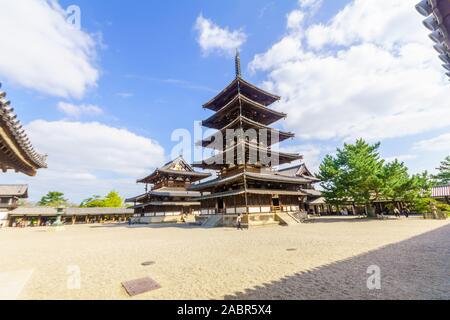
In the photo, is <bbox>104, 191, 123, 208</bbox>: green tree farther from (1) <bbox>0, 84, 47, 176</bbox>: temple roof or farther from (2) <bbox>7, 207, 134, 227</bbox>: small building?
(1) <bbox>0, 84, 47, 176</bbox>: temple roof

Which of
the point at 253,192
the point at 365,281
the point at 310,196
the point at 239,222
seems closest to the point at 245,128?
the point at 253,192

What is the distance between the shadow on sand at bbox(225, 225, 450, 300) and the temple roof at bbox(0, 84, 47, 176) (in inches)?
239

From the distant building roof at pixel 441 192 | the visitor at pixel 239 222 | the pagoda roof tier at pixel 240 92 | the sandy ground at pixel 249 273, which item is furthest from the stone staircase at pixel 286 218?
the distant building roof at pixel 441 192

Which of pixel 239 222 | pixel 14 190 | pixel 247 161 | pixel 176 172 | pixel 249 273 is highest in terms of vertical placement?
pixel 176 172

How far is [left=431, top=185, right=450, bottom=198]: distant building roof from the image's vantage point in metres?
32.4

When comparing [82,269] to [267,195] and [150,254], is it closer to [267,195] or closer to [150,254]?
[150,254]

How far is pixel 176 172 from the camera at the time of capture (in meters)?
37.2

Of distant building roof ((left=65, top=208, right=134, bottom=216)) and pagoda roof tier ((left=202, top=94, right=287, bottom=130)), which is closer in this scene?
pagoda roof tier ((left=202, top=94, right=287, bottom=130))

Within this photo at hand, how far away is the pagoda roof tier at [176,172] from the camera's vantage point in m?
36.9

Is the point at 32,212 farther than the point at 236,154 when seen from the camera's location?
Yes

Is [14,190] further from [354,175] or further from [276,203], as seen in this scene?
[354,175]

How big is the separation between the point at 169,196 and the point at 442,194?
4234 centimetres

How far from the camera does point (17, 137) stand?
207 inches

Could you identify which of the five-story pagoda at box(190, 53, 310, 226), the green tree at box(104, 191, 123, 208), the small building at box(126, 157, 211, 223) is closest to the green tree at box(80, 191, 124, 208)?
the green tree at box(104, 191, 123, 208)
